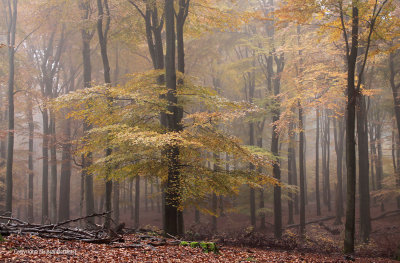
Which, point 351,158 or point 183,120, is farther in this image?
point 183,120

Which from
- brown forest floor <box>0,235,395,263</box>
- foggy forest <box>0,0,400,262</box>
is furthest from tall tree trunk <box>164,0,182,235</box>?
brown forest floor <box>0,235,395,263</box>

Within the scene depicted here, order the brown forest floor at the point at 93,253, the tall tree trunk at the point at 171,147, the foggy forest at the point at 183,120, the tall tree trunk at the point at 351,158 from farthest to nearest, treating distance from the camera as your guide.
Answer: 1. the tall tree trunk at the point at 351,158
2. the tall tree trunk at the point at 171,147
3. the foggy forest at the point at 183,120
4. the brown forest floor at the point at 93,253

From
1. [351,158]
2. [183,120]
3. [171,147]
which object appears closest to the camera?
[171,147]

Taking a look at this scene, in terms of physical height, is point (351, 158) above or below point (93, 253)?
above

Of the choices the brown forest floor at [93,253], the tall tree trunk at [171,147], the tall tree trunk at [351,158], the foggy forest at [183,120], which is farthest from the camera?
the tall tree trunk at [351,158]

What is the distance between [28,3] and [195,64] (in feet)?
34.5

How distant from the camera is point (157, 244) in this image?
6.72m

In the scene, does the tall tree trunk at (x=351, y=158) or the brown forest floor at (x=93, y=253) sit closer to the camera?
the brown forest floor at (x=93, y=253)

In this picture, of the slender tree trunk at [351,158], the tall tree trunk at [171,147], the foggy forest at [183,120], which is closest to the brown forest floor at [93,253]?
the foggy forest at [183,120]

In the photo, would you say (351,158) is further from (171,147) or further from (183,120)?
(183,120)

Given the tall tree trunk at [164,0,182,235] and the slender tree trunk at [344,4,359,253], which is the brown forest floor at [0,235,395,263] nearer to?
the tall tree trunk at [164,0,182,235]

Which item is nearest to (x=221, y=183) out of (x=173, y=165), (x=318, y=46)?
(x=173, y=165)

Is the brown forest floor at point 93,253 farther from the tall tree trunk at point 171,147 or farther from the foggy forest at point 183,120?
the tall tree trunk at point 171,147

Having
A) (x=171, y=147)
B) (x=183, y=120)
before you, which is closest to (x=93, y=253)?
(x=171, y=147)
